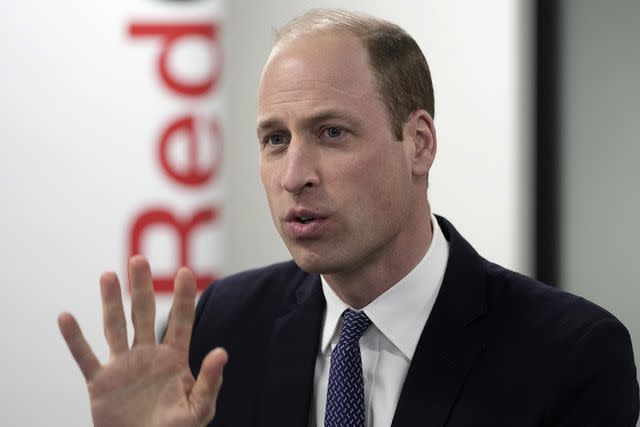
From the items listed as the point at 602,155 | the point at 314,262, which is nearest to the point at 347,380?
the point at 314,262

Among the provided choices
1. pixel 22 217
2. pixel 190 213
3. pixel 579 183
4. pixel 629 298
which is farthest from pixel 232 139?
pixel 629 298

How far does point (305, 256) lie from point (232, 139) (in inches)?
54.5

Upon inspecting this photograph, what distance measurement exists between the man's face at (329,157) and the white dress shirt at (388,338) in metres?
0.07

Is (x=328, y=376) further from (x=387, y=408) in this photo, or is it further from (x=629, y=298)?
(x=629, y=298)

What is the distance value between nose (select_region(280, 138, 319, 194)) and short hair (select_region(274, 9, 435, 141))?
0.16 m

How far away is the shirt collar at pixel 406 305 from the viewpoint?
51.6 inches

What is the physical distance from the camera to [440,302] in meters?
1.32

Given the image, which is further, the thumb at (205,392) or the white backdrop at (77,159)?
the white backdrop at (77,159)

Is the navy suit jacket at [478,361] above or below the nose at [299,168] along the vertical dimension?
below

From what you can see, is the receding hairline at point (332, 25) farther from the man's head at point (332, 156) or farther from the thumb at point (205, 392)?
the thumb at point (205, 392)

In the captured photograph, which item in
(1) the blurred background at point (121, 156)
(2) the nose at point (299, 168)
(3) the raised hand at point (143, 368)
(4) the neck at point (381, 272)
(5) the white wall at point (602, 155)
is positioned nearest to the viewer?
(3) the raised hand at point (143, 368)

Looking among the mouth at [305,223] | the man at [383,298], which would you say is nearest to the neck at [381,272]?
the man at [383,298]

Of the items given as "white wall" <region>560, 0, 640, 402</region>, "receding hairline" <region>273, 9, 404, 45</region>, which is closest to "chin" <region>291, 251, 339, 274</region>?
"receding hairline" <region>273, 9, 404, 45</region>

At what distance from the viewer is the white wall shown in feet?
6.05
